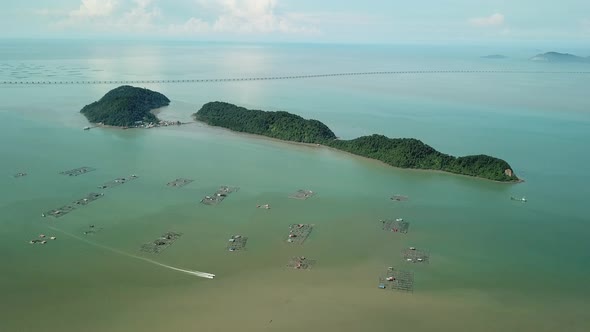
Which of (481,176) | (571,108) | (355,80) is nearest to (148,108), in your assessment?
(481,176)

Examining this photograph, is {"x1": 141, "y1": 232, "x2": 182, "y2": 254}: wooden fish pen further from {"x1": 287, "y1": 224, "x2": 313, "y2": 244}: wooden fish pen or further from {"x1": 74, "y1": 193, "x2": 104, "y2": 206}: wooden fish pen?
{"x1": 74, "y1": 193, "x2": 104, "y2": 206}: wooden fish pen

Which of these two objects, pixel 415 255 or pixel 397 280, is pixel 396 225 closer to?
pixel 415 255

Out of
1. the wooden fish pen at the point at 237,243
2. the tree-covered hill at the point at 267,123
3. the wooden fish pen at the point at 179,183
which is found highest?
the tree-covered hill at the point at 267,123

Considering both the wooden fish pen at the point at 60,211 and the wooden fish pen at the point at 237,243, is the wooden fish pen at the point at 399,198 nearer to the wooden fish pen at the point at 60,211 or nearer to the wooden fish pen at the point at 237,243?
the wooden fish pen at the point at 237,243

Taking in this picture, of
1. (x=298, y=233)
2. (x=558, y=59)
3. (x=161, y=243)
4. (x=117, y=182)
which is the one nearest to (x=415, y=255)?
(x=298, y=233)

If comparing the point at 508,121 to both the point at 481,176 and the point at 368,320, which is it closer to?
the point at 481,176

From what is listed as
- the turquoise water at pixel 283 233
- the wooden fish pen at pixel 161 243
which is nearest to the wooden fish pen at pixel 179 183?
the turquoise water at pixel 283 233
